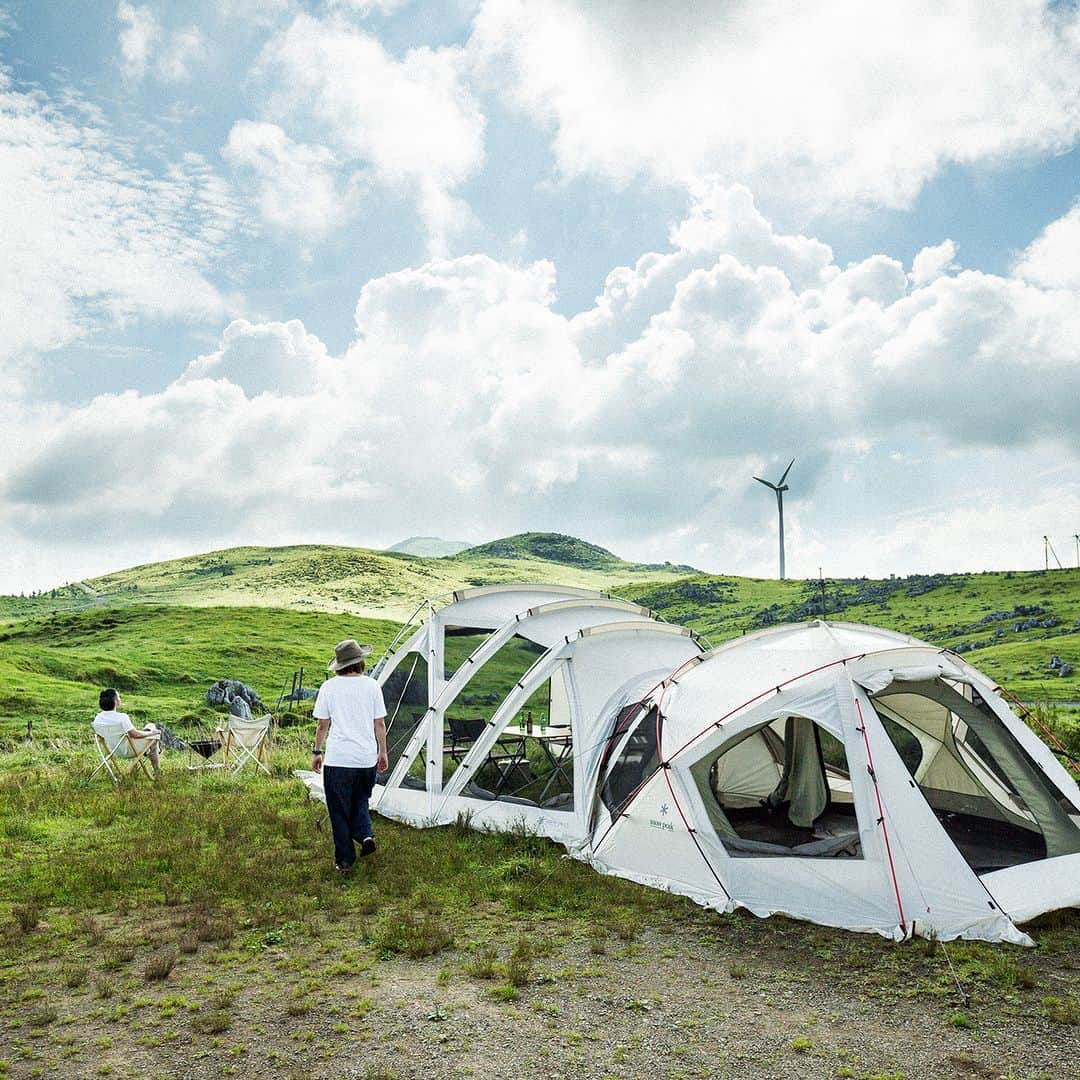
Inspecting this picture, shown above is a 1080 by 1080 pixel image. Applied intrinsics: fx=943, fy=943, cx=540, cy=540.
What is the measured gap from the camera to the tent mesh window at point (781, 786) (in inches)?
384

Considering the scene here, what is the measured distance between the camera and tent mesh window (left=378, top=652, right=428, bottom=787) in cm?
1303

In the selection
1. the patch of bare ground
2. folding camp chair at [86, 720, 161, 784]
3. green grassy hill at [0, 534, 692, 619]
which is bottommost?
the patch of bare ground

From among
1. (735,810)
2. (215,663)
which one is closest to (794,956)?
(735,810)

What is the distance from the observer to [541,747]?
38.8 feet

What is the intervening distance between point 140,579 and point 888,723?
207372 millimetres

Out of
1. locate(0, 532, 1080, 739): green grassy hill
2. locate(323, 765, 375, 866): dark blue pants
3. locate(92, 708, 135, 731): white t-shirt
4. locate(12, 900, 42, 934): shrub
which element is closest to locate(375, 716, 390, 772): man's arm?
locate(323, 765, 375, 866): dark blue pants

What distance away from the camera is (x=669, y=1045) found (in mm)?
6113

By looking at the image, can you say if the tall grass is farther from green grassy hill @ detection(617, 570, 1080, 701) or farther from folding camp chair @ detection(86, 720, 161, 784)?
green grassy hill @ detection(617, 570, 1080, 701)

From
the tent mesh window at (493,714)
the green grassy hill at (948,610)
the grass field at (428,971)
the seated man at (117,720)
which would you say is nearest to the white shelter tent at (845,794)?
the grass field at (428,971)

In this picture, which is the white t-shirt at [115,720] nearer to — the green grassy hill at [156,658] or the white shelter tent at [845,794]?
the white shelter tent at [845,794]

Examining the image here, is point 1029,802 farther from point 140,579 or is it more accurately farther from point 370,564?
point 140,579

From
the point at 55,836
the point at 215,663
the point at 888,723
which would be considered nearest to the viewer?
the point at 888,723

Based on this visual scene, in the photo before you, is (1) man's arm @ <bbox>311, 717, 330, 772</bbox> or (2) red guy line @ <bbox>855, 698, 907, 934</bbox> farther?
(1) man's arm @ <bbox>311, 717, 330, 772</bbox>

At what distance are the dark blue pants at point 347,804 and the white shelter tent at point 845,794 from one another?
259cm
